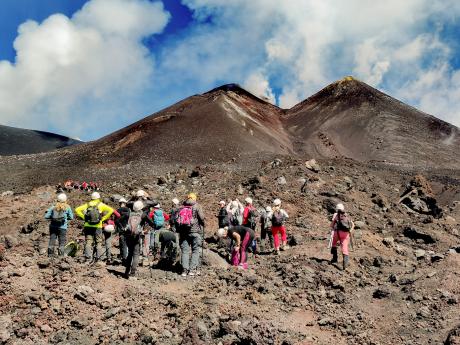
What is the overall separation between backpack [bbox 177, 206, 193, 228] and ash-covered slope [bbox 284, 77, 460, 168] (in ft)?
127

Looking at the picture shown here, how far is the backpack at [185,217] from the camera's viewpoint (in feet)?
33.0

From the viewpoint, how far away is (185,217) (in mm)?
10078

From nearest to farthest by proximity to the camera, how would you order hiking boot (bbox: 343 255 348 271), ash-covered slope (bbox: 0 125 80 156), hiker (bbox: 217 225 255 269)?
hiker (bbox: 217 225 255 269), hiking boot (bbox: 343 255 348 271), ash-covered slope (bbox: 0 125 80 156)

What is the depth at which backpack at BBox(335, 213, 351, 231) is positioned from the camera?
38.6 ft

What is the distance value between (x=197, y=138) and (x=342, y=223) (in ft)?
94.1

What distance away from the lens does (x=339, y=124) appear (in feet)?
193

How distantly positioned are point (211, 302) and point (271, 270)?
3.57 metres

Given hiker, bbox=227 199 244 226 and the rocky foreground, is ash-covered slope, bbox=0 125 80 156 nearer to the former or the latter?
the rocky foreground

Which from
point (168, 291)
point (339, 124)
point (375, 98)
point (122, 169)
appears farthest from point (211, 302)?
point (375, 98)

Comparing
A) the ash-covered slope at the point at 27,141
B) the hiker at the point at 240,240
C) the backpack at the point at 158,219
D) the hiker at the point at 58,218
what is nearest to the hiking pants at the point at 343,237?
the hiker at the point at 240,240

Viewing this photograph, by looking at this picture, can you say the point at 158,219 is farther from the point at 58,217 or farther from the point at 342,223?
the point at 342,223

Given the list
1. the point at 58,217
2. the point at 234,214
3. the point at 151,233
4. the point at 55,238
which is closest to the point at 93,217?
the point at 58,217

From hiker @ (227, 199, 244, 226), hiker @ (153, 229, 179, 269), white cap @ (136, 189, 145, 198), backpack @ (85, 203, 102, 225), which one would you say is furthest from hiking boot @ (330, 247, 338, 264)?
backpack @ (85, 203, 102, 225)

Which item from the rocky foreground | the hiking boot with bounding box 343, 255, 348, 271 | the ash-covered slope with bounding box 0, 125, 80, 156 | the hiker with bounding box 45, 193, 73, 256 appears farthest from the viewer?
the ash-covered slope with bounding box 0, 125, 80, 156
